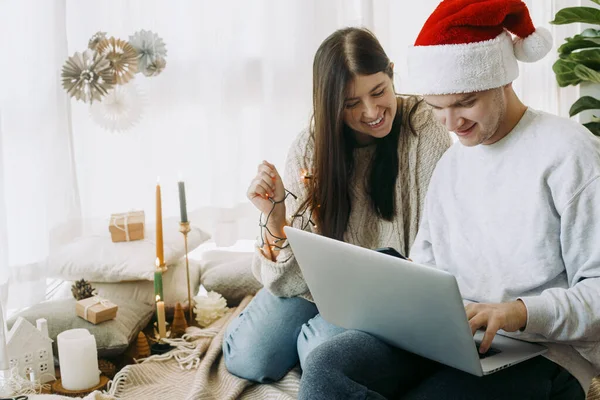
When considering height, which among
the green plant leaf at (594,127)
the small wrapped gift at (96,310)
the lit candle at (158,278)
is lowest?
the small wrapped gift at (96,310)

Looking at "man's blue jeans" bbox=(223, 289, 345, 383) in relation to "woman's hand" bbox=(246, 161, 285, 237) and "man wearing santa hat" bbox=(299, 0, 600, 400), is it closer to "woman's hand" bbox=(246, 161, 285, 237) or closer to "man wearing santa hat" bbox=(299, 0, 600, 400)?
"woman's hand" bbox=(246, 161, 285, 237)

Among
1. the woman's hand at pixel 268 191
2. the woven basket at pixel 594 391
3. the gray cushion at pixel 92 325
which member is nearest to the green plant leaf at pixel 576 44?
the woven basket at pixel 594 391

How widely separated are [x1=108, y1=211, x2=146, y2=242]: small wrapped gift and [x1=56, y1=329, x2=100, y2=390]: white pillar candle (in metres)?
0.52

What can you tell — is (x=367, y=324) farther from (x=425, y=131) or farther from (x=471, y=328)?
(x=425, y=131)

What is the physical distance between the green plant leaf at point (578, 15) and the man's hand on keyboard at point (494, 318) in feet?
4.84

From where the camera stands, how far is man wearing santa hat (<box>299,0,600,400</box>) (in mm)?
1111

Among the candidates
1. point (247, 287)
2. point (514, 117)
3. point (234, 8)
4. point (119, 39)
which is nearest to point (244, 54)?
point (234, 8)

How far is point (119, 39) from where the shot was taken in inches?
90.9

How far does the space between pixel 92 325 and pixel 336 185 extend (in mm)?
750

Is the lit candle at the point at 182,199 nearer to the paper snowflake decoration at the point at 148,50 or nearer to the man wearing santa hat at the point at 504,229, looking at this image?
the paper snowflake decoration at the point at 148,50

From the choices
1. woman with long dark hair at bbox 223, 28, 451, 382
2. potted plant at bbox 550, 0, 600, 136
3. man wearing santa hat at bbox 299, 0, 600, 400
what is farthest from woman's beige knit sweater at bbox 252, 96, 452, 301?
potted plant at bbox 550, 0, 600, 136

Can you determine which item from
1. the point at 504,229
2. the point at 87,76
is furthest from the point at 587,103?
the point at 87,76

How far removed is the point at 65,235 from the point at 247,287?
2.08ft

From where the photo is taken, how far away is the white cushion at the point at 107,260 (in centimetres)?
207
